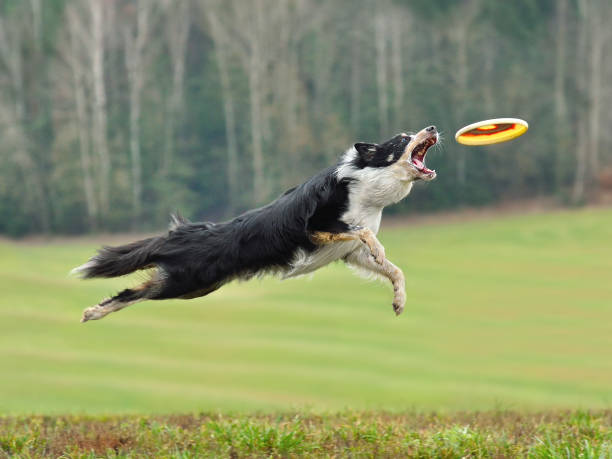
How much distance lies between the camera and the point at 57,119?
36125 millimetres

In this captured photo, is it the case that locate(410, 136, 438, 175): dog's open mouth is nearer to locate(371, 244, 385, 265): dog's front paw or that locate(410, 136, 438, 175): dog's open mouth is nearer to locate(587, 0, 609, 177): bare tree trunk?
locate(371, 244, 385, 265): dog's front paw

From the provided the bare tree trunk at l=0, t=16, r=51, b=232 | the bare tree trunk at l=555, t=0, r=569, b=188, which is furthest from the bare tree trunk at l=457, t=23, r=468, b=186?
the bare tree trunk at l=0, t=16, r=51, b=232

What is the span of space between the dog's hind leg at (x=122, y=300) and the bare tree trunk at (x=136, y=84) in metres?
28.5

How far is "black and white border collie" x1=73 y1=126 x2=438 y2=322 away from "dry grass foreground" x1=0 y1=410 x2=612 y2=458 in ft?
3.32

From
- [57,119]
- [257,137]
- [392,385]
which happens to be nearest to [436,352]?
[392,385]

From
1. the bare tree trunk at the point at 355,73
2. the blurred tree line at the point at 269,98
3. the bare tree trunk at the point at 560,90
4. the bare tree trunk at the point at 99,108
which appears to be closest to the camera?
the bare tree trunk at the point at 99,108

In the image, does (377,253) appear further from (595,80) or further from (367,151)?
(595,80)

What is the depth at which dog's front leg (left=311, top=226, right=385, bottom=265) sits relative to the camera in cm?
602

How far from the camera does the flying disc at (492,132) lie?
20.9 feet

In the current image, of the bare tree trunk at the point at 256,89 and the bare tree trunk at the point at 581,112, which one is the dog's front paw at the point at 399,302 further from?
the bare tree trunk at the point at 581,112

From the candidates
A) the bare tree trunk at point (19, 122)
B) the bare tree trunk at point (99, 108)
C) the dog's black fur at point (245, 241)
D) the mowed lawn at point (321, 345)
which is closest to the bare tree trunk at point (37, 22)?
the bare tree trunk at point (19, 122)

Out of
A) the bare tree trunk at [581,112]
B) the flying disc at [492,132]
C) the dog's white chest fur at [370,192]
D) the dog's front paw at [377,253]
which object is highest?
the flying disc at [492,132]

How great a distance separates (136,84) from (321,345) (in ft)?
80.6

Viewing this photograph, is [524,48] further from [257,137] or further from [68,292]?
[68,292]
